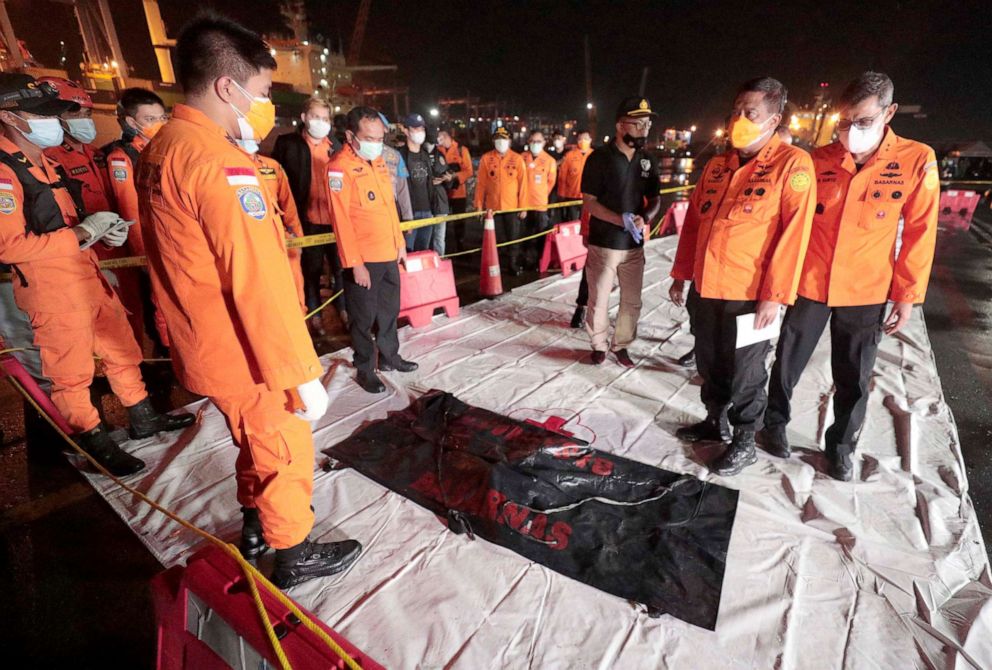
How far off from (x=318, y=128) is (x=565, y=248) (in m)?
3.78

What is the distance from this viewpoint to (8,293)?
3865 millimetres

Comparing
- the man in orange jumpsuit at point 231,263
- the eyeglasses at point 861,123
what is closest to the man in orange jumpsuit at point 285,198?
the man in orange jumpsuit at point 231,263

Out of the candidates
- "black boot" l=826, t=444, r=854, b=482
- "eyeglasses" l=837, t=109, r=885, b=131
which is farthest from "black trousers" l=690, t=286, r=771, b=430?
"eyeglasses" l=837, t=109, r=885, b=131

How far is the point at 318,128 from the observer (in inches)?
191

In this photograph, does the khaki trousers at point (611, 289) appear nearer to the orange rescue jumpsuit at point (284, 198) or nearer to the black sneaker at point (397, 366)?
→ the black sneaker at point (397, 366)

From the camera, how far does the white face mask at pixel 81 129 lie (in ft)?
Result: 12.1

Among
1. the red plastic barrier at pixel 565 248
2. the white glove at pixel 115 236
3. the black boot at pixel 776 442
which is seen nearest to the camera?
the black boot at pixel 776 442

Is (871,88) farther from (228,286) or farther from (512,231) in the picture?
(512,231)

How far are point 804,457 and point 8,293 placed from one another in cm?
619

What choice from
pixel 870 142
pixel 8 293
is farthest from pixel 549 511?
pixel 8 293

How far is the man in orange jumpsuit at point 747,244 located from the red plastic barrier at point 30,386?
13.4 feet

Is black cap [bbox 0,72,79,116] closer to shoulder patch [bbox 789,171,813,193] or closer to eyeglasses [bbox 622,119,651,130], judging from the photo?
eyeglasses [bbox 622,119,651,130]

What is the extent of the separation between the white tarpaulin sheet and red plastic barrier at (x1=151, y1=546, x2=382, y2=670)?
2.25ft

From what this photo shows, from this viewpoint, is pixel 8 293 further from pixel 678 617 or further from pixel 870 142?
pixel 870 142
